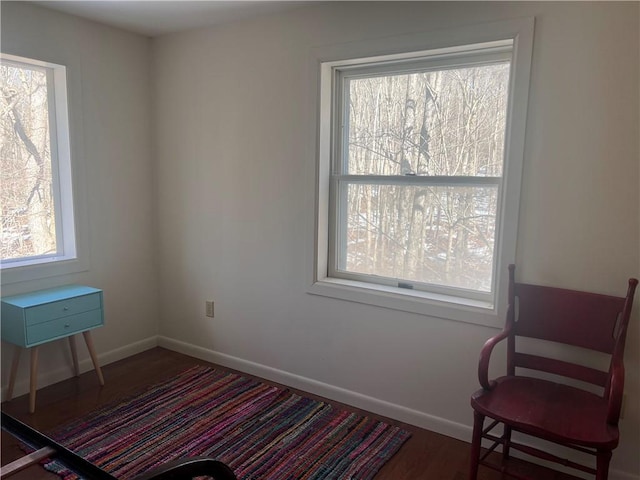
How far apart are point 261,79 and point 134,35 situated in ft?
3.59

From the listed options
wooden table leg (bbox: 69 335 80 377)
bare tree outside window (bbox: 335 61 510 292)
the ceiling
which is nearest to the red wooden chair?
bare tree outside window (bbox: 335 61 510 292)

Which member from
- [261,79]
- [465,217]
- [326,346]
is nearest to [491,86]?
[465,217]

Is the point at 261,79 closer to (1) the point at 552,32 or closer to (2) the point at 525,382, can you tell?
(1) the point at 552,32

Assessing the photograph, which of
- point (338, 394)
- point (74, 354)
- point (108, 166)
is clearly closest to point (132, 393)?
point (74, 354)

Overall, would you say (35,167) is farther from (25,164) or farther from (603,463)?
(603,463)

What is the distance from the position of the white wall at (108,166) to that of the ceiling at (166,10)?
147 mm

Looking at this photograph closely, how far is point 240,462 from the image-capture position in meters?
2.21

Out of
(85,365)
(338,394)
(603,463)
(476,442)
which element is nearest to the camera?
(603,463)

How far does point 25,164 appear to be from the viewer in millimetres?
2832

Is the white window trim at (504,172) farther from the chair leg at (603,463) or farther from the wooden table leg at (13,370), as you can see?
the wooden table leg at (13,370)

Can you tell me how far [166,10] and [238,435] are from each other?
8.00ft

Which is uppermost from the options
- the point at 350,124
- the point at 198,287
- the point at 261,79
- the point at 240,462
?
the point at 261,79

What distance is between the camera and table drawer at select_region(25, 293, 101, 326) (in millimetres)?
2525

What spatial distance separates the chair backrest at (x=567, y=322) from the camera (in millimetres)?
1925
